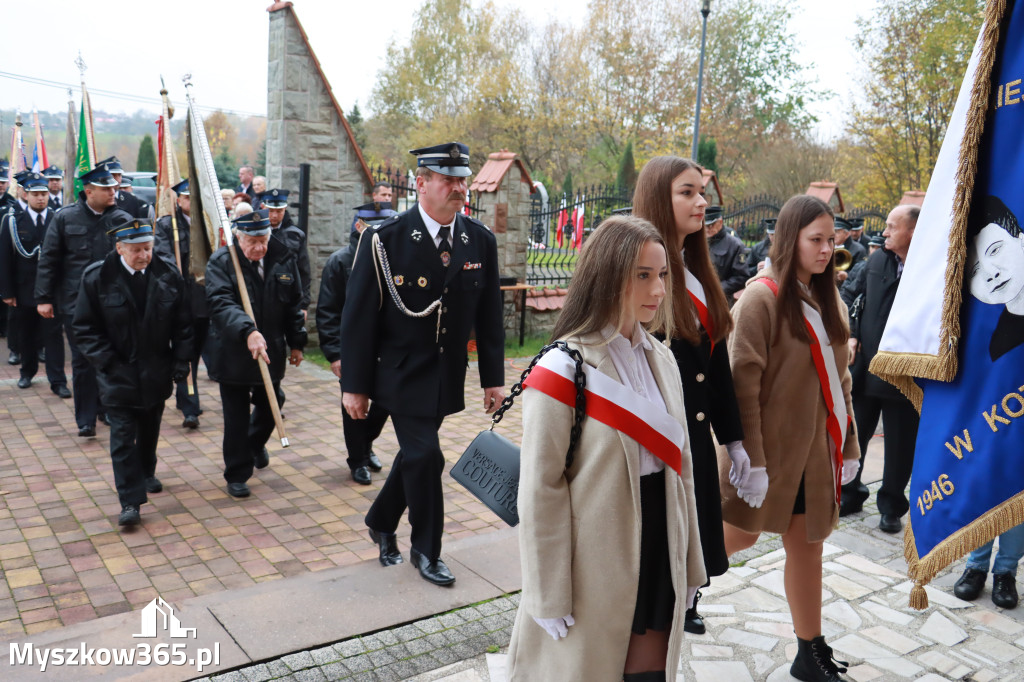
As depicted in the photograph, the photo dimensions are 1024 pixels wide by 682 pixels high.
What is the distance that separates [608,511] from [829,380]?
5.55ft

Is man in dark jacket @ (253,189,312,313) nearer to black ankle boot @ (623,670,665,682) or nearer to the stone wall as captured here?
the stone wall

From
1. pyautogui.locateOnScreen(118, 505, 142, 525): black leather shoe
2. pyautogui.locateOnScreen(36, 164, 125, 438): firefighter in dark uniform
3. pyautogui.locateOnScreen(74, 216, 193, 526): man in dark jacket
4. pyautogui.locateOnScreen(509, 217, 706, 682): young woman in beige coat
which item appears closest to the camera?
pyautogui.locateOnScreen(509, 217, 706, 682): young woman in beige coat

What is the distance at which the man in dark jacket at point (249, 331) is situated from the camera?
568 cm

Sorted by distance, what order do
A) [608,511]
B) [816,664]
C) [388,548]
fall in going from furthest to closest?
[388,548] < [816,664] < [608,511]

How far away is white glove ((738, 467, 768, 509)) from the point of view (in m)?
3.37

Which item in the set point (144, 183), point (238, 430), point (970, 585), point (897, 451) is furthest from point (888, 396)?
point (144, 183)

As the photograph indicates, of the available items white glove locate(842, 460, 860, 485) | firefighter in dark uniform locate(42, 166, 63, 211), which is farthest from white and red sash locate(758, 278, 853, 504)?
firefighter in dark uniform locate(42, 166, 63, 211)

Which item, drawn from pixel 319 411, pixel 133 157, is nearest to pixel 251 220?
pixel 319 411

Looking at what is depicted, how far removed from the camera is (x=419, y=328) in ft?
14.2

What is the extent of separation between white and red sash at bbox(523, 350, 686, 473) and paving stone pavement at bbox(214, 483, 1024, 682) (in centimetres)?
168

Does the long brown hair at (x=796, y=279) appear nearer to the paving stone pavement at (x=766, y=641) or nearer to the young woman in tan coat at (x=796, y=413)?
the young woman in tan coat at (x=796, y=413)

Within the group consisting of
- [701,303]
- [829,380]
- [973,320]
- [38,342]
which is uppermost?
[973,320]

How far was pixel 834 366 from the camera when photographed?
3602mm

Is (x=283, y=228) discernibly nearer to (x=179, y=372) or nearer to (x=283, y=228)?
(x=283, y=228)
